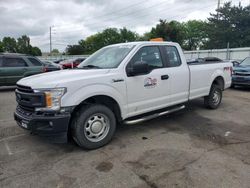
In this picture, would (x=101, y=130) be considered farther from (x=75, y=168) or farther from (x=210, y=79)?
(x=210, y=79)

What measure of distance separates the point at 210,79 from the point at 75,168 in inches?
188

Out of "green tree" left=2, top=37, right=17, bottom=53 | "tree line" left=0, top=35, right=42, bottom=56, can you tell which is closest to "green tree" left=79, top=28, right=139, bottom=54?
"tree line" left=0, top=35, right=42, bottom=56

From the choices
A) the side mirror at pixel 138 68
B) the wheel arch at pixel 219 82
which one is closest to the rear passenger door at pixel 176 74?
the side mirror at pixel 138 68

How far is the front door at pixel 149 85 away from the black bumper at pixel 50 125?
1.40 m

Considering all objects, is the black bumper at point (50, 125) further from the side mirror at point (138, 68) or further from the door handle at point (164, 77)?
the door handle at point (164, 77)

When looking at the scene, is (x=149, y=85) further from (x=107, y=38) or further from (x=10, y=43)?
(x=10, y=43)

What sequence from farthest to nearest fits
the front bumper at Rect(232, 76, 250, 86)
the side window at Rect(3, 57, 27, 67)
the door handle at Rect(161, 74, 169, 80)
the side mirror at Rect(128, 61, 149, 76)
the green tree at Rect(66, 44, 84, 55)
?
the green tree at Rect(66, 44, 84, 55) → the side window at Rect(3, 57, 27, 67) → the front bumper at Rect(232, 76, 250, 86) → the door handle at Rect(161, 74, 169, 80) → the side mirror at Rect(128, 61, 149, 76)

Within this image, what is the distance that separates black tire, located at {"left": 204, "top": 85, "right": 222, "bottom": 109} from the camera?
7321mm

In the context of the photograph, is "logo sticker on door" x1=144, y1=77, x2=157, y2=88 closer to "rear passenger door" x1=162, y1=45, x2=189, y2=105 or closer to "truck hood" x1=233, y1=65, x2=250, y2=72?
"rear passenger door" x1=162, y1=45, x2=189, y2=105

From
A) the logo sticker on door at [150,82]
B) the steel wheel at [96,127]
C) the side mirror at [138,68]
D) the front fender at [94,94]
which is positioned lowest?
the steel wheel at [96,127]

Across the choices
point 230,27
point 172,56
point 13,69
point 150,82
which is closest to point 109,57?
point 150,82

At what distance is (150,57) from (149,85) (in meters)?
0.66

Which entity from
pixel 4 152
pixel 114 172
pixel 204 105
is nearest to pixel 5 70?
pixel 4 152

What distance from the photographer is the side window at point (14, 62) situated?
11.8 meters
